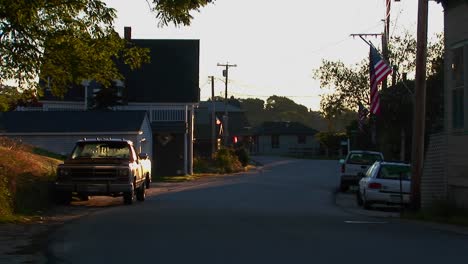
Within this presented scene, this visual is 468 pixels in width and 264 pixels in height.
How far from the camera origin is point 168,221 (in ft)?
52.1

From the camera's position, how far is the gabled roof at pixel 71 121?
4006cm

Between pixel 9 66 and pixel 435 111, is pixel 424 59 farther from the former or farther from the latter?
pixel 435 111

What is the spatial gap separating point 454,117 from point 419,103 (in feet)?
3.86

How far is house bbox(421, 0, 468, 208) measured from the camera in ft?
58.3

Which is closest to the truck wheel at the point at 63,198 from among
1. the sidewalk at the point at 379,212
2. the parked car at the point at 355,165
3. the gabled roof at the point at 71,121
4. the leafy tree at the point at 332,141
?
the sidewalk at the point at 379,212

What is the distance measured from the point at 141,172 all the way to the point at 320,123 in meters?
175

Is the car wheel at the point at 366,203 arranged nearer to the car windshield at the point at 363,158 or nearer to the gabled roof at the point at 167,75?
the car windshield at the point at 363,158

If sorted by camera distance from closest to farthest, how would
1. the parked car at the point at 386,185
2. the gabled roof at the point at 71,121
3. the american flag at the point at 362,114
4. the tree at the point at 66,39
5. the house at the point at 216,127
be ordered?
Result: 1. the tree at the point at 66,39
2. the parked car at the point at 386,185
3. the gabled roof at the point at 71,121
4. the american flag at the point at 362,114
5. the house at the point at 216,127

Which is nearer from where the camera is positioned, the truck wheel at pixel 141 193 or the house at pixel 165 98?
the truck wheel at pixel 141 193

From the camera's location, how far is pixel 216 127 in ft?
265

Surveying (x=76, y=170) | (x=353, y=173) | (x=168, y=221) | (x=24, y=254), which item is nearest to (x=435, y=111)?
(x=353, y=173)

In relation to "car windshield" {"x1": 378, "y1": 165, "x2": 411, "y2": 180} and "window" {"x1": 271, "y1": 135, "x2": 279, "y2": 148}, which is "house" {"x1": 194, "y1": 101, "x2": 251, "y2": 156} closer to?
"window" {"x1": 271, "y1": 135, "x2": 279, "y2": 148}

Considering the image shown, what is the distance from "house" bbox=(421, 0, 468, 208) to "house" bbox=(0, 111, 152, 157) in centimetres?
2289

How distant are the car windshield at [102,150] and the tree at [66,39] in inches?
192
